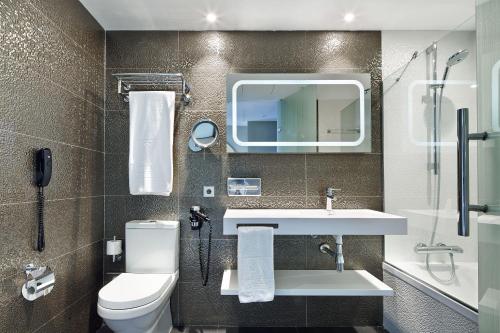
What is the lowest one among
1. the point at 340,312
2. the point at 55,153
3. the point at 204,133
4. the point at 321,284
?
the point at 340,312

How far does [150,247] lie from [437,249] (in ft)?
6.21

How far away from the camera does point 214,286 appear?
2254 mm

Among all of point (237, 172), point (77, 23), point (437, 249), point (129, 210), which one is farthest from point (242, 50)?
point (437, 249)

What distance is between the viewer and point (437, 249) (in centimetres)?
184

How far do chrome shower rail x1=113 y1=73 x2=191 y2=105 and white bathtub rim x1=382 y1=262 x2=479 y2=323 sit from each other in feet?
6.36

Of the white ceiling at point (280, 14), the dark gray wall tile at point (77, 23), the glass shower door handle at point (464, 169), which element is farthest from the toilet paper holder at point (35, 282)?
the glass shower door handle at point (464, 169)

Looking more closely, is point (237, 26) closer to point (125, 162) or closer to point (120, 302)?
point (125, 162)

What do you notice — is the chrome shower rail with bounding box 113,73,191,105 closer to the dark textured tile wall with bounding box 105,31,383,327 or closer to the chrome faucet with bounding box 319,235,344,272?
the dark textured tile wall with bounding box 105,31,383,327

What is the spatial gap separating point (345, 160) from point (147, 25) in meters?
1.81

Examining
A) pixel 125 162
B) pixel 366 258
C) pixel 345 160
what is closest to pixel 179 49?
pixel 125 162

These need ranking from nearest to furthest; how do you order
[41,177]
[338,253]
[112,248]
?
[41,177]
[338,253]
[112,248]

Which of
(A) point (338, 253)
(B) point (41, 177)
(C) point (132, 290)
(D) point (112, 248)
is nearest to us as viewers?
(B) point (41, 177)

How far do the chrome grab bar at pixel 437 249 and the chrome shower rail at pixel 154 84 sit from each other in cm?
192

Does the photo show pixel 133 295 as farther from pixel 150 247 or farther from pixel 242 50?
A: pixel 242 50
